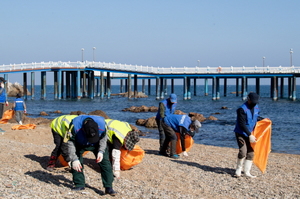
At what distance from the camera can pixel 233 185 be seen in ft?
27.0

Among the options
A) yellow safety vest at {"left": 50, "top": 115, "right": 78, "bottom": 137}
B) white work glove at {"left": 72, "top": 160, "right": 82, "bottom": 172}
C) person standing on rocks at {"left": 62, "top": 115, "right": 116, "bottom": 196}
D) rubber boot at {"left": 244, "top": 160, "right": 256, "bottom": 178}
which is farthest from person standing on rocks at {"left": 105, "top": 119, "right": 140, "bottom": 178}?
rubber boot at {"left": 244, "top": 160, "right": 256, "bottom": 178}

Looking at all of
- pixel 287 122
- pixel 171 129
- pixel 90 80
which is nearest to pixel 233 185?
pixel 171 129

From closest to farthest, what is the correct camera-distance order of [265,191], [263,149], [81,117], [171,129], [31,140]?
[81,117] → [265,191] → [263,149] → [171,129] → [31,140]

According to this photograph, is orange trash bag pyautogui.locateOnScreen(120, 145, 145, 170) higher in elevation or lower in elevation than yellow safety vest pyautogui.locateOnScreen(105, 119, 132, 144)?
lower

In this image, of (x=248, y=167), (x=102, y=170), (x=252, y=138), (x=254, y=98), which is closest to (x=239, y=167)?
(x=248, y=167)

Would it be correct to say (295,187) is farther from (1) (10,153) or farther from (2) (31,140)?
(2) (31,140)

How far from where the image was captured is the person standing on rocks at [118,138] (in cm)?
761

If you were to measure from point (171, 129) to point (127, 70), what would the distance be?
43.7 meters

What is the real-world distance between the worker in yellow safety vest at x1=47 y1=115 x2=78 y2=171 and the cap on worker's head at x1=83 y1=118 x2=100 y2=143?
0.97 meters

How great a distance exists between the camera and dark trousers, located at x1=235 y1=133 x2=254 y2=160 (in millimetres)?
8555

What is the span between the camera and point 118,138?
25.1ft

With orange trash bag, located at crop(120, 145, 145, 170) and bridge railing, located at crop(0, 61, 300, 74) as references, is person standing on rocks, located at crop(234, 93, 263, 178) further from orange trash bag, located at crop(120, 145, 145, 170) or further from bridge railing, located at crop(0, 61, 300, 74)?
bridge railing, located at crop(0, 61, 300, 74)

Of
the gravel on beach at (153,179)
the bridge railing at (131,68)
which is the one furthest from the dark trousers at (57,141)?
the bridge railing at (131,68)

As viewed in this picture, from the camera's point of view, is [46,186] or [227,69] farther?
[227,69]
